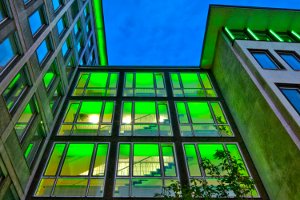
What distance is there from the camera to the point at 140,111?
65.0ft

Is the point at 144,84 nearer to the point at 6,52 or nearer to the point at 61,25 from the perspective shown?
the point at 61,25

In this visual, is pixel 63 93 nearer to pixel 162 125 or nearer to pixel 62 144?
pixel 62 144

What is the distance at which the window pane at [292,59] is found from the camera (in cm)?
1744

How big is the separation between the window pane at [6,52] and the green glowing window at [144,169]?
7.71 m

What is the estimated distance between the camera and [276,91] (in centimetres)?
1438

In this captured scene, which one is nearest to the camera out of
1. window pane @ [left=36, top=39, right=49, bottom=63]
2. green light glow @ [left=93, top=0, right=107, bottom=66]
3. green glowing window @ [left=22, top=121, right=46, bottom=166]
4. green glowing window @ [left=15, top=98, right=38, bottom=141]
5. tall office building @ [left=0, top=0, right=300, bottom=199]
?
tall office building @ [left=0, top=0, right=300, bottom=199]

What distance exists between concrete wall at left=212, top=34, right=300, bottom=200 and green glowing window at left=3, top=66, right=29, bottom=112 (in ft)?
41.8

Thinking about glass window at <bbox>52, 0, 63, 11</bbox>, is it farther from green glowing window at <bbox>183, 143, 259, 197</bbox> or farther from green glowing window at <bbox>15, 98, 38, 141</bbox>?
green glowing window at <bbox>183, 143, 259, 197</bbox>

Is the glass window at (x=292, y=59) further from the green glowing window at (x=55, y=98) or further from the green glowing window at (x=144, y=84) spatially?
the green glowing window at (x=55, y=98)

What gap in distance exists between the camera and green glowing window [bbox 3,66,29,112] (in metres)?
12.9

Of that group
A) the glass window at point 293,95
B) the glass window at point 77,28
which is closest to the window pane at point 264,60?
the glass window at point 293,95

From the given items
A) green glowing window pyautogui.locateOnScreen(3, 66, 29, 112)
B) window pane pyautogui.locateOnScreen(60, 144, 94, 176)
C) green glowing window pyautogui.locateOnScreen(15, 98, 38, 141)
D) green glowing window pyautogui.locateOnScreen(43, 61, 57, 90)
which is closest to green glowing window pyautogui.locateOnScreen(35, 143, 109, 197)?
window pane pyautogui.locateOnScreen(60, 144, 94, 176)

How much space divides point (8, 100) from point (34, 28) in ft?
16.7

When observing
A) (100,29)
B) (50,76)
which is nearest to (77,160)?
(50,76)
